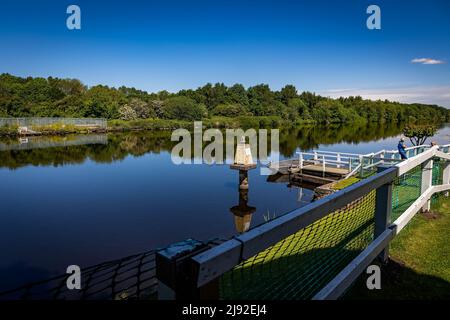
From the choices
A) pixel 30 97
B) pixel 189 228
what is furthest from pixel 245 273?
pixel 30 97

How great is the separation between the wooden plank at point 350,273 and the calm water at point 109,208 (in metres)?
9.03

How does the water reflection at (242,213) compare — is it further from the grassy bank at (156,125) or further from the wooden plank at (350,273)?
the grassy bank at (156,125)

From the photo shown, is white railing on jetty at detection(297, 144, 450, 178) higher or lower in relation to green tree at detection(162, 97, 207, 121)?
lower

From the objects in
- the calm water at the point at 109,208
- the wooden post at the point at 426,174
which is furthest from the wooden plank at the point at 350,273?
the calm water at the point at 109,208

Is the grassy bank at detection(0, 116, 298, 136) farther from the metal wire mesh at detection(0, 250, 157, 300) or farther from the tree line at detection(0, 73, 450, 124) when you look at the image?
the metal wire mesh at detection(0, 250, 157, 300)

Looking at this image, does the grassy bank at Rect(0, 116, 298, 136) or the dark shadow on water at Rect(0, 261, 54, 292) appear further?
the grassy bank at Rect(0, 116, 298, 136)

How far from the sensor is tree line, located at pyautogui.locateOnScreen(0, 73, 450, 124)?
70875 millimetres

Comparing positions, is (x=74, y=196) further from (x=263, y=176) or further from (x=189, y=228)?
(x=263, y=176)

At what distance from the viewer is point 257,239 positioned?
1.61 m

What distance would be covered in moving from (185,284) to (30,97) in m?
88.0

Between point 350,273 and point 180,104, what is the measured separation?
255ft

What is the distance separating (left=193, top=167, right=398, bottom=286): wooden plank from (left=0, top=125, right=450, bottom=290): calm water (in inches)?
379

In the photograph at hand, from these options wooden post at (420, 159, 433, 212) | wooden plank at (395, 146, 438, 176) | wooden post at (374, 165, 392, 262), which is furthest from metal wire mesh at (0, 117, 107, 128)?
wooden post at (374, 165, 392, 262)
